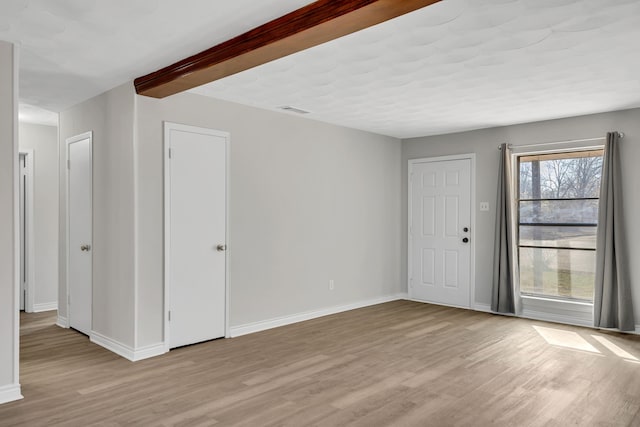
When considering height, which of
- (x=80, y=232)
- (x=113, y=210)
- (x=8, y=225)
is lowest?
(x=80, y=232)

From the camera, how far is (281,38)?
2.72 meters

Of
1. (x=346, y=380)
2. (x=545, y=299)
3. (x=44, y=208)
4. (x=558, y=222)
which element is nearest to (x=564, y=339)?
(x=545, y=299)

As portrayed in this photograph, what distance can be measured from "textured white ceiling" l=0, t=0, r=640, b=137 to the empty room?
0.02 m

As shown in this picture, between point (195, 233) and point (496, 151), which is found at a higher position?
point (496, 151)

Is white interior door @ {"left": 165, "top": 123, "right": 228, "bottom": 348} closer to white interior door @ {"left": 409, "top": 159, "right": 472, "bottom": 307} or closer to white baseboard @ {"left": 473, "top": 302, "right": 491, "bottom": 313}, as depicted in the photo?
white interior door @ {"left": 409, "top": 159, "right": 472, "bottom": 307}

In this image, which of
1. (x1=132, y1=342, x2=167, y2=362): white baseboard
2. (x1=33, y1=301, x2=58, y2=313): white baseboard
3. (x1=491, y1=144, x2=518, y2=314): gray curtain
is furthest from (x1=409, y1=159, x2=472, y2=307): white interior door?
(x1=33, y1=301, x2=58, y2=313): white baseboard

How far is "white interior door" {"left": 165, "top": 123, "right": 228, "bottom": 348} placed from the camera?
4266mm

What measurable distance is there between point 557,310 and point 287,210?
3478 millimetres

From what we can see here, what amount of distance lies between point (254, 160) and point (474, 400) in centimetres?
317

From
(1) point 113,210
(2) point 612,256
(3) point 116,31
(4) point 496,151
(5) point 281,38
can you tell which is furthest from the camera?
(4) point 496,151

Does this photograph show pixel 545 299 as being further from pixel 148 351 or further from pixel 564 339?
pixel 148 351

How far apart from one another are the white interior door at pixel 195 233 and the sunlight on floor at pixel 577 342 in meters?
3.42

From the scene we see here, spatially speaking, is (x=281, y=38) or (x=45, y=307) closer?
(x=281, y=38)

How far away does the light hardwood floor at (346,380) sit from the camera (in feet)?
9.49
